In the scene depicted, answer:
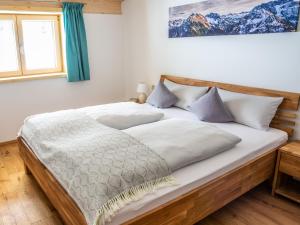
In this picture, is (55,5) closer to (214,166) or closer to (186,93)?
(186,93)

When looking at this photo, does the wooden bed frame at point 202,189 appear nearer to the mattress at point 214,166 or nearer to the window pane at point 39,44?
the mattress at point 214,166

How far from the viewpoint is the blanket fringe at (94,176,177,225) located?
4.72ft

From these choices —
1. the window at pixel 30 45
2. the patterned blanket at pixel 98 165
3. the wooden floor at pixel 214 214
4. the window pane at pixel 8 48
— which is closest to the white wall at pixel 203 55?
the wooden floor at pixel 214 214

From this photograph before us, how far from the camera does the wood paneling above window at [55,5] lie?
3447mm

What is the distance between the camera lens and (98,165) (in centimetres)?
172

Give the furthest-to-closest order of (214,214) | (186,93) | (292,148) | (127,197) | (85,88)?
1. (85,88)
2. (186,93)
3. (292,148)
4. (214,214)
5. (127,197)

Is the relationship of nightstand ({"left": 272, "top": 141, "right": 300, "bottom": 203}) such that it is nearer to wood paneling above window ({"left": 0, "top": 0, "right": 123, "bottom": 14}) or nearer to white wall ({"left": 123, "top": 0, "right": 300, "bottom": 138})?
white wall ({"left": 123, "top": 0, "right": 300, "bottom": 138})

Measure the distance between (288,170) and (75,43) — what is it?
10.5 ft

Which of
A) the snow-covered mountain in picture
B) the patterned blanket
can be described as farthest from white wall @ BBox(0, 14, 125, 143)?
the patterned blanket

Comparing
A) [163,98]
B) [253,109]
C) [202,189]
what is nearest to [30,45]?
[163,98]

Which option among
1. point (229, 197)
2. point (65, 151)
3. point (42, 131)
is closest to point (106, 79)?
point (42, 131)

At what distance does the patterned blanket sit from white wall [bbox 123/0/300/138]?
1.61 metres

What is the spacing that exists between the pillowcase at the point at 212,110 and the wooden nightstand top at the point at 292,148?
596 millimetres

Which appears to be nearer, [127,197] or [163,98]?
[127,197]
